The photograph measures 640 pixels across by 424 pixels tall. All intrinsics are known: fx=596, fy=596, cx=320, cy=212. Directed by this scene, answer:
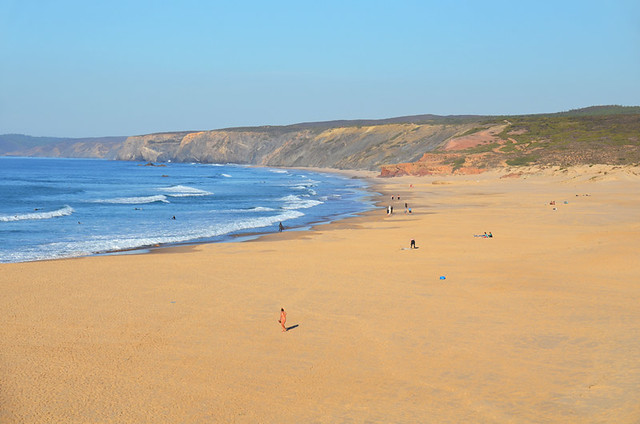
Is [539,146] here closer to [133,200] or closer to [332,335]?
[133,200]

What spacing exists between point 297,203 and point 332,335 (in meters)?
46.0

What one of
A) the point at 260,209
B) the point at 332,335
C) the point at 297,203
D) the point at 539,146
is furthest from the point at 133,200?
the point at 539,146

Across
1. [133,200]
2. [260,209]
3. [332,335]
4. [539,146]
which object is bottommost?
[133,200]

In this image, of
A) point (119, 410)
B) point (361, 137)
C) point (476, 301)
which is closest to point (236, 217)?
point (476, 301)

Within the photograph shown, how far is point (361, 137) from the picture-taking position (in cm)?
18312

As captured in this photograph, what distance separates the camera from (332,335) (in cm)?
1612

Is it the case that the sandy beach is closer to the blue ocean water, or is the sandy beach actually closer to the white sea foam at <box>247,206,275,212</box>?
the blue ocean water

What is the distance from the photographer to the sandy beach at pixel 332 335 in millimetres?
11719

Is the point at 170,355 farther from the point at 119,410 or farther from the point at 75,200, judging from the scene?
the point at 75,200

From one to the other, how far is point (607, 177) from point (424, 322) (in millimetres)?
61203

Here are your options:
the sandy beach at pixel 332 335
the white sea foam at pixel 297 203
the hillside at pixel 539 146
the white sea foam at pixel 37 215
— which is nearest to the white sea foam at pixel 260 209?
the white sea foam at pixel 297 203

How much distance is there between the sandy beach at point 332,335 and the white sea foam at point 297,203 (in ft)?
88.5

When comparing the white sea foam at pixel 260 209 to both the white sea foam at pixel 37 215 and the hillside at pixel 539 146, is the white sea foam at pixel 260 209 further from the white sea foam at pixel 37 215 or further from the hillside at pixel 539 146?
the hillside at pixel 539 146

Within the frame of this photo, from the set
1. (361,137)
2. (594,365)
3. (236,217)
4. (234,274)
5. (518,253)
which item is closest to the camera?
(594,365)
